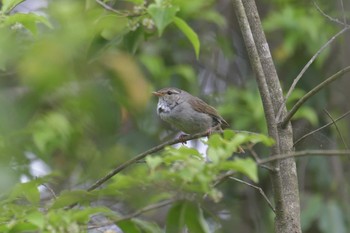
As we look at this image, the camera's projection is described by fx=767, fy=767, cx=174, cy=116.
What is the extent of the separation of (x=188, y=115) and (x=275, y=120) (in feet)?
6.08

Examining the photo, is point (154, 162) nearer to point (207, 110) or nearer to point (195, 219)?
point (195, 219)

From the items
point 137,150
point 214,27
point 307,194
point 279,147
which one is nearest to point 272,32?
point 214,27

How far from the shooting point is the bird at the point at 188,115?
562 cm

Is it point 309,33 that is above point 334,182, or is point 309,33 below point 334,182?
above

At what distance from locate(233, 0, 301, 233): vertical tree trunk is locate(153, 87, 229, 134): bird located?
4.75 feet

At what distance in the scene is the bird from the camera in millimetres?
5621

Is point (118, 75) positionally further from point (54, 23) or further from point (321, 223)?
point (321, 223)

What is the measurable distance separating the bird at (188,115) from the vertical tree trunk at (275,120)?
1448mm

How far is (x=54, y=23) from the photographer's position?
5.18m

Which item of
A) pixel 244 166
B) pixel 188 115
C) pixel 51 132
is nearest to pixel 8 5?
pixel 188 115

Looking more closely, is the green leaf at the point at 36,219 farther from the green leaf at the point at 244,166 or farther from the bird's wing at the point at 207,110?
the bird's wing at the point at 207,110

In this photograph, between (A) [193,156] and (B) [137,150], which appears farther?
(B) [137,150]

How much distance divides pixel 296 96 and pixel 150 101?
64.4 inches

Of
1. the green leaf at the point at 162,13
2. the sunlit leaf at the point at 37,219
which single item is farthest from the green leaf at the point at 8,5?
the sunlit leaf at the point at 37,219
